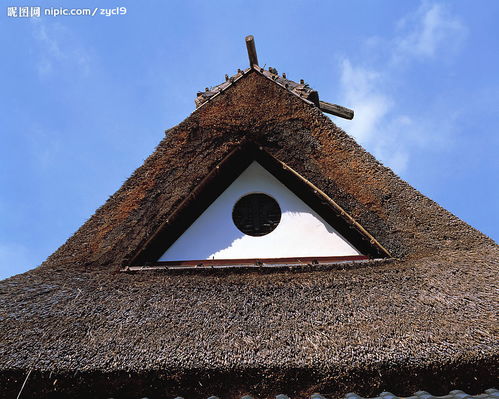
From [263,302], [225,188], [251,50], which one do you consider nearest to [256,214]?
[225,188]

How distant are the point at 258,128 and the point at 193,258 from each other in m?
1.46

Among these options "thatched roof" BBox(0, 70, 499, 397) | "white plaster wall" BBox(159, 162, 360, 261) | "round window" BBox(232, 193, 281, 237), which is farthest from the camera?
"round window" BBox(232, 193, 281, 237)

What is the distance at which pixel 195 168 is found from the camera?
426 cm

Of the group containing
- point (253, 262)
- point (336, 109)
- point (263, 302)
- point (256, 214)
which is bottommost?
point (263, 302)

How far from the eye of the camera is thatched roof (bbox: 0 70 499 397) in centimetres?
263

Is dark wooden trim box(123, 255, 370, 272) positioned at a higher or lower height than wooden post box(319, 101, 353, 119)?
lower

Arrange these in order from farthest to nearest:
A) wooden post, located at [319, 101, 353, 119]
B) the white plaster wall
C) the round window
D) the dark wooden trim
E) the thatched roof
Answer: wooden post, located at [319, 101, 353, 119] < the round window < the white plaster wall < the dark wooden trim < the thatched roof

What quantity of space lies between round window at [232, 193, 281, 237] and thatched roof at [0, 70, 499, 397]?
1.63 feet

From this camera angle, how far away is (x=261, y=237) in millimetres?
4191

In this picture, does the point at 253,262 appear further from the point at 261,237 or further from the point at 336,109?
the point at 336,109

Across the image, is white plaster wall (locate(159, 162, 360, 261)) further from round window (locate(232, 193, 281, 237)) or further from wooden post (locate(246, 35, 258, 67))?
wooden post (locate(246, 35, 258, 67))

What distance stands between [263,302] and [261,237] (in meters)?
1.10

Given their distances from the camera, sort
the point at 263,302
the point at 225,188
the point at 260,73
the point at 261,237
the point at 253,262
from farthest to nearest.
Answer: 1. the point at 260,73
2. the point at 225,188
3. the point at 261,237
4. the point at 253,262
5. the point at 263,302

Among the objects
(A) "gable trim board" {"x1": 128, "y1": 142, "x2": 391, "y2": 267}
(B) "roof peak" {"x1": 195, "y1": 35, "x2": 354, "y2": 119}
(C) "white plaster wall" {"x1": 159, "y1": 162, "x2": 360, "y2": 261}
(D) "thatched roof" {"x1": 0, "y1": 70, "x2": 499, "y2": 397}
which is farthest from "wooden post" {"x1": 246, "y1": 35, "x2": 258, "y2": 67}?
(C) "white plaster wall" {"x1": 159, "y1": 162, "x2": 360, "y2": 261}
